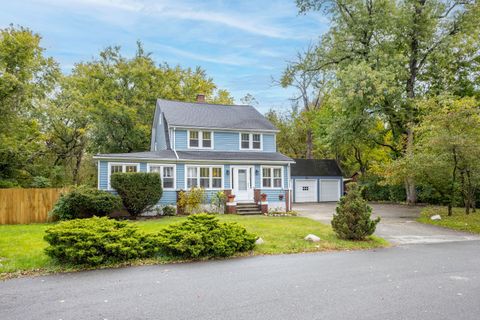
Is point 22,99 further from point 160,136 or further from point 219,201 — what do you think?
point 219,201

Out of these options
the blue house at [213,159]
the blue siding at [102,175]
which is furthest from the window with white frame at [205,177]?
the blue siding at [102,175]

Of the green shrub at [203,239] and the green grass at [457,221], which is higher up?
the green shrub at [203,239]

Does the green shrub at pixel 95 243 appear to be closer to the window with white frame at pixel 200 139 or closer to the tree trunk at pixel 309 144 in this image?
the window with white frame at pixel 200 139

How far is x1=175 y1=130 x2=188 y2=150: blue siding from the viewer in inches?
822

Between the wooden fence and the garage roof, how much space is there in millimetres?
19469

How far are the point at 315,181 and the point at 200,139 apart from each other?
13137 mm

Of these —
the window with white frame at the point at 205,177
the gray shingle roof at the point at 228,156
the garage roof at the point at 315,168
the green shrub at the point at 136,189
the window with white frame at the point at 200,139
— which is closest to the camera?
the green shrub at the point at 136,189

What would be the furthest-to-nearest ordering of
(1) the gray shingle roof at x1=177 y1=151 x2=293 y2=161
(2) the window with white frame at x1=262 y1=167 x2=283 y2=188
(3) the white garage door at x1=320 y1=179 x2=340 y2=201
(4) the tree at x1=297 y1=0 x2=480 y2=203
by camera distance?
1. (3) the white garage door at x1=320 y1=179 x2=340 y2=201
2. (4) the tree at x1=297 y1=0 x2=480 y2=203
3. (2) the window with white frame at x1=262 y1=167 x2=283 y2=188
4. (1) the gray shingle roof at x1=177 y1=151 x2=293 y2=161

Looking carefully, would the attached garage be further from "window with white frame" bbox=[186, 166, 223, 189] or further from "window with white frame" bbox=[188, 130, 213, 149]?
"window with white frame" bbox=[186, 166, 223, 189]

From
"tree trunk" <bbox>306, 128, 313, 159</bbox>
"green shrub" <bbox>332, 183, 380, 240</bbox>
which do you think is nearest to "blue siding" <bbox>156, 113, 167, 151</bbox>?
"green shrub" <bbox>332, 183, 380, 240</bbox>

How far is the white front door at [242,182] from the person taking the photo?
20.5 m

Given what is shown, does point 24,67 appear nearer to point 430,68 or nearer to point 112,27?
point 112,27

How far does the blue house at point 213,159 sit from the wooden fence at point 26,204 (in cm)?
268

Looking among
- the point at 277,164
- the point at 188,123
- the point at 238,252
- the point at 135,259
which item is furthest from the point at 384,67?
the point at 135,259
